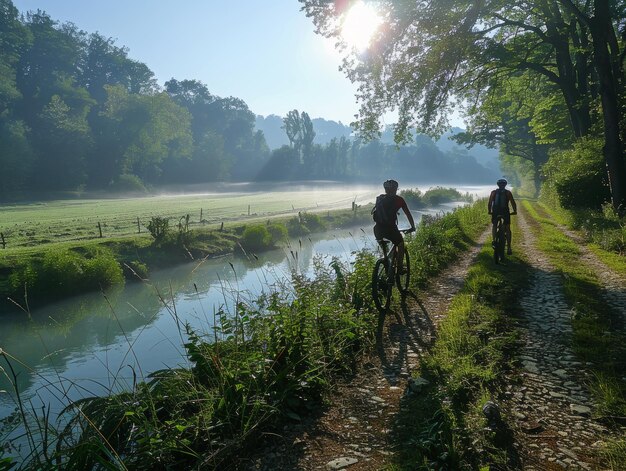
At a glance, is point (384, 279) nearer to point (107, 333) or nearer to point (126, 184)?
point (107, 333)

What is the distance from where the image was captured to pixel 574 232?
16.3m

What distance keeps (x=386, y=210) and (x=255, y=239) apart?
19.8 m

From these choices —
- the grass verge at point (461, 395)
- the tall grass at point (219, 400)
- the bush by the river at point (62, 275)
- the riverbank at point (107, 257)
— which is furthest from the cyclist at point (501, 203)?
the bush by the river at point (62, 275)

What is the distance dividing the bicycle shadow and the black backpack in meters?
1.71

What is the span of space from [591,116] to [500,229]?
15.9 metres

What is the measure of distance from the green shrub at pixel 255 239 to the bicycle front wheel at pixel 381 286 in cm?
1947

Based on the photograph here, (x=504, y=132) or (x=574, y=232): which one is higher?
(x=504, y=132)

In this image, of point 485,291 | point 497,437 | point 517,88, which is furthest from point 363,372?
point 517,88

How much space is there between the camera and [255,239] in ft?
86.4

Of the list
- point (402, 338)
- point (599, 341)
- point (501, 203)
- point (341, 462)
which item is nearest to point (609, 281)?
point (501, 203)

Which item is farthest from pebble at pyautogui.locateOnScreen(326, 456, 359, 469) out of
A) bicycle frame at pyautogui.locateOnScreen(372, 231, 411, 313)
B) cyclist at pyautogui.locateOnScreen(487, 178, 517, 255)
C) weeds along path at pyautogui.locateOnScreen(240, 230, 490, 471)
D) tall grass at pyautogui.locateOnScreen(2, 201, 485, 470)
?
cyclist at pyautogui.locateOnScreen(487, 178, 517, 255)

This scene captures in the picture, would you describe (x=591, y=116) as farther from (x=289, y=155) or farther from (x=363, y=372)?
(x=289, y=155)

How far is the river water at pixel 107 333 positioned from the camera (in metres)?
7.43

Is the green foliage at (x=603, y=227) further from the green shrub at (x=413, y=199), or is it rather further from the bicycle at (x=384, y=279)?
the green shrub at (x=413, y=199)
